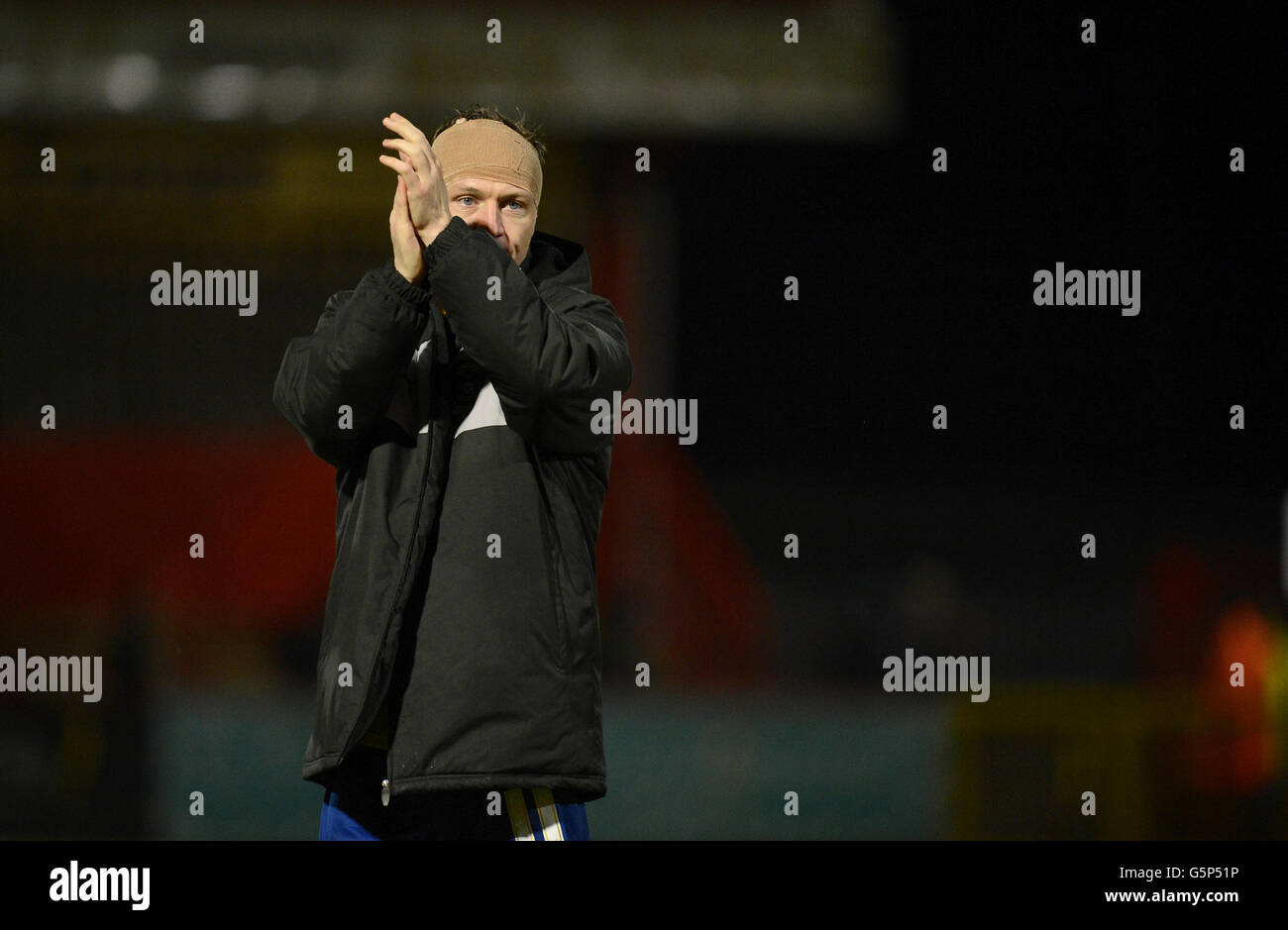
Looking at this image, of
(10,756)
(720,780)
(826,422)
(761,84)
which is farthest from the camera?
(826,422)

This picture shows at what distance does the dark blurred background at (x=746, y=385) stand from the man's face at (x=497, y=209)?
3.34m

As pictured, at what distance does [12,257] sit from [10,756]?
2430 millimetres

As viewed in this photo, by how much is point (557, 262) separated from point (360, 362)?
0.50 meters

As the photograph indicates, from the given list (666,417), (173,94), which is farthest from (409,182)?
(173,94)

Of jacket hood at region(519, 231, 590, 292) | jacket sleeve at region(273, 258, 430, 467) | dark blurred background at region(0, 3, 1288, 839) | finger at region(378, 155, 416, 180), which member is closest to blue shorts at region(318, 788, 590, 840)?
jacket sleeve at region(273, 258, 430, 467)

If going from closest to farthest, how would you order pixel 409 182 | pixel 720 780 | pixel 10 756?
pixel 409 182 → pixel 10 756 → pixel 720 780

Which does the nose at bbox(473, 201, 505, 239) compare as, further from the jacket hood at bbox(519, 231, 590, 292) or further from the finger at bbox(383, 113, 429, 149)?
the finger at bbox(383, 113, 429, 149)

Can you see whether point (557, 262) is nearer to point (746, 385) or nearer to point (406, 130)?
point (406, 130)

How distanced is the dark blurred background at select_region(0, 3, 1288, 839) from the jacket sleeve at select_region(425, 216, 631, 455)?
3404 millimetres

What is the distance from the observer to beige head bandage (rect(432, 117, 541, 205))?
2.68m

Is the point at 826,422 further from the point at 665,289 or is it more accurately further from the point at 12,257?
the point at 12,257

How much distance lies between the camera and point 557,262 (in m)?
2.74

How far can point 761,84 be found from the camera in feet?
21.1
